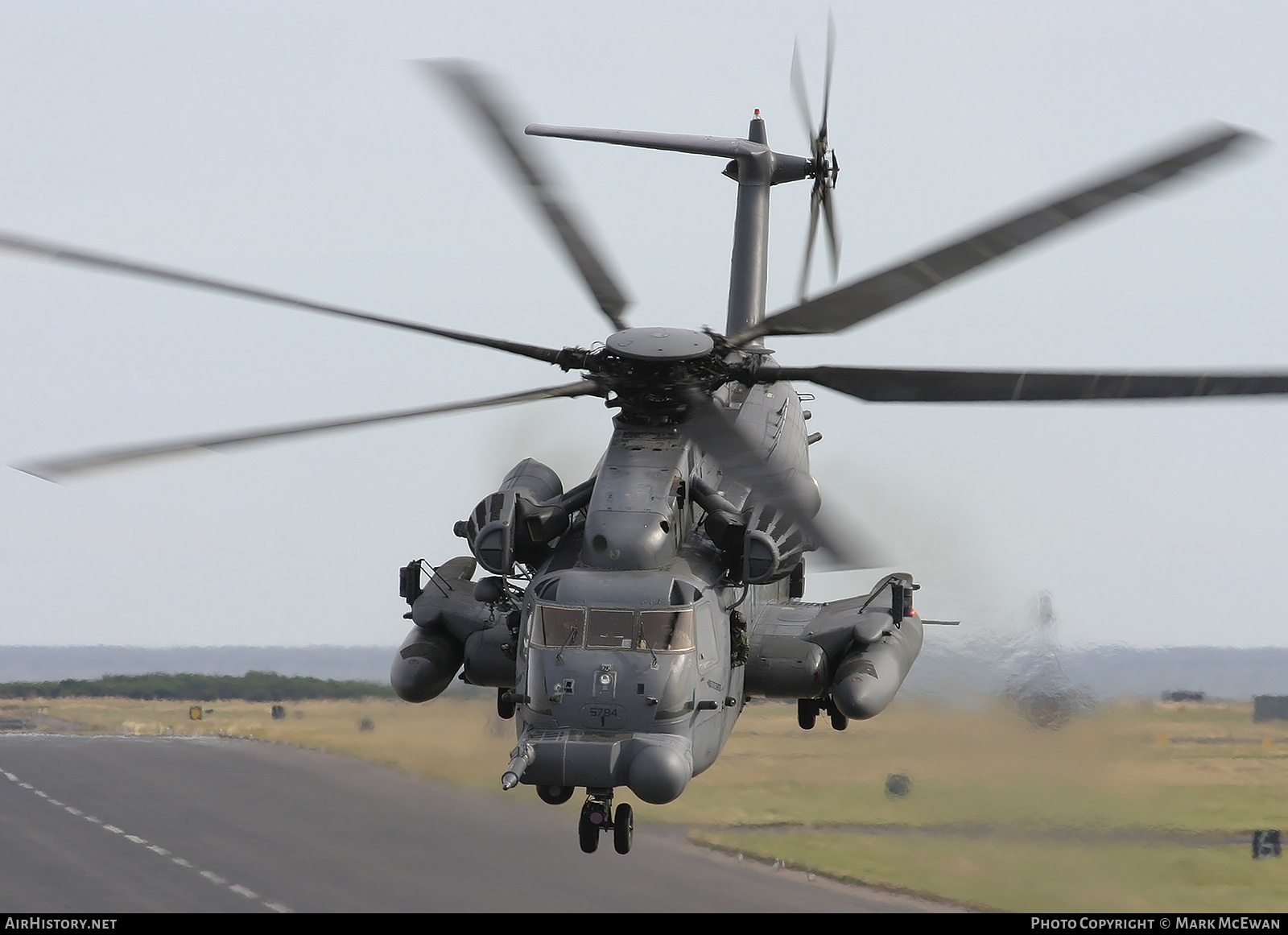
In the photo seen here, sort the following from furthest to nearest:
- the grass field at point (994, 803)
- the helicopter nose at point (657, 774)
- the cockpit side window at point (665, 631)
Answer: the grass field at point (994, 803) → the cockpit side window at point (665, 631) → the helicopter nose at point (657, 774)

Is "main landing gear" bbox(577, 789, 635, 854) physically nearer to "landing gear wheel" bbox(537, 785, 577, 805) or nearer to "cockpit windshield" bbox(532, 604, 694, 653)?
"landing gear wheel" bbox(537, 785, 577, 805)

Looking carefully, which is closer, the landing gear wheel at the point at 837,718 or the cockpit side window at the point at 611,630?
the cockpit side window at the point at 611,630

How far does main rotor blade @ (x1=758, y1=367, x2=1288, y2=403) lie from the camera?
12953 mm

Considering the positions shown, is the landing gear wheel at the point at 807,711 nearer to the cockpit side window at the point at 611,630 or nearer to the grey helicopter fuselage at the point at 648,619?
the grey helicopter fuselage at the point at 648,619

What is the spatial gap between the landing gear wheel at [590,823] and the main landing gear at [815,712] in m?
3.96

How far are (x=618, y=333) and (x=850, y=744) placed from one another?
11.0 meters

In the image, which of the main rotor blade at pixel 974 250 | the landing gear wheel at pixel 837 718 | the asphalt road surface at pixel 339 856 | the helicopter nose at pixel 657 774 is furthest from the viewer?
the asphalt road surface at pixel 339 856

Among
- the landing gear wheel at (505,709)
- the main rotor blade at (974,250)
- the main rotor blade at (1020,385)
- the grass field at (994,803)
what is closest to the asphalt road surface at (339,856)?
the grass field at (994,803)

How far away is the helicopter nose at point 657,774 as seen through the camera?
1446 cm

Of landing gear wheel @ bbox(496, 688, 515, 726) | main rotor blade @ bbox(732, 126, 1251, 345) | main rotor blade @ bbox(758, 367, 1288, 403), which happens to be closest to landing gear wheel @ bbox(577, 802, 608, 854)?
landing gear wheel @ bbox(496, 688, 515, 726)

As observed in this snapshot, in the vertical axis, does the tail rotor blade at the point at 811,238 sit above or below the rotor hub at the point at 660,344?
above

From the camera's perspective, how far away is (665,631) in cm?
1538

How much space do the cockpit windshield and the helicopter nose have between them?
1.18 metres
